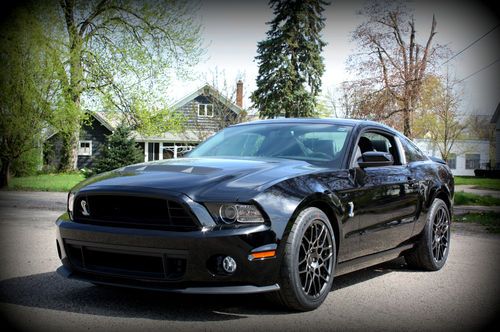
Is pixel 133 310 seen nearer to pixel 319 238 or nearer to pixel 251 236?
pixel 251 236

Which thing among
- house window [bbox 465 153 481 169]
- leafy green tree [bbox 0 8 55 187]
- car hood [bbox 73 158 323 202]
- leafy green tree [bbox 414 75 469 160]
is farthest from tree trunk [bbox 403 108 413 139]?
car hood [bbox 73 158 323 202]

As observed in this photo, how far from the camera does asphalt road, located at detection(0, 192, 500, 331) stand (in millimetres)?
4121

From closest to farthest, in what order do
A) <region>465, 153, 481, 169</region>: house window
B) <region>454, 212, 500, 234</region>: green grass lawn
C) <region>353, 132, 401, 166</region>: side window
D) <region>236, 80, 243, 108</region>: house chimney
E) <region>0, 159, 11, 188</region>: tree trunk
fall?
<region>353, 132, 401, 166</region>: side window
<region>454, 212, 500, 234</region>: green grass lawn
<region>0, 159, 11, 188</region>: tree trunk
<region>236, 80, 243, 108</region>: house chimney
<region>465, 153, 481, 169</region>: house window

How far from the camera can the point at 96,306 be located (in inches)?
178

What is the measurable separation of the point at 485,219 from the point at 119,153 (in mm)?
18701

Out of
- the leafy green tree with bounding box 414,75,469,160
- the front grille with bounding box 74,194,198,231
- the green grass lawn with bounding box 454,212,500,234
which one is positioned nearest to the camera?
the front grille with bounding box 74,194,198,231

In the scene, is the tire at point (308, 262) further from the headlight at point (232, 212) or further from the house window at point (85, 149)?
the house window at point (85, 149)

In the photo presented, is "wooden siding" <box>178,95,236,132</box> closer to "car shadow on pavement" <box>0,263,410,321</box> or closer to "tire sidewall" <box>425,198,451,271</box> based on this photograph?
"tire sidewall" <box>425,198,451,271</box>

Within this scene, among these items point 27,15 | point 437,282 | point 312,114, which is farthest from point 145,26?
point 437,282

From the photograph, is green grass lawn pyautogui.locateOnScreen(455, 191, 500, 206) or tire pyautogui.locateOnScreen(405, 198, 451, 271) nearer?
tire pyautogui.locateOnScreen(405, 198, 451, 271)

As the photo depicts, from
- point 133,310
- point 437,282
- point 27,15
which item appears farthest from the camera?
point 27,15

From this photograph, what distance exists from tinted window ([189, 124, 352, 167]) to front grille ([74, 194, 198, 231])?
157 centimetres

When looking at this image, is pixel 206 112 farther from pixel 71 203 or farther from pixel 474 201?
pixel 71 203

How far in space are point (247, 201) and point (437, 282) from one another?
283cm
